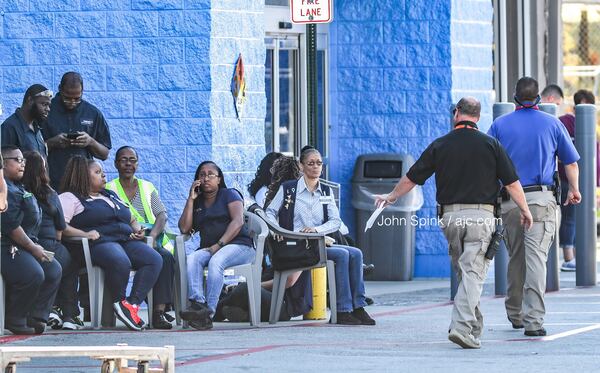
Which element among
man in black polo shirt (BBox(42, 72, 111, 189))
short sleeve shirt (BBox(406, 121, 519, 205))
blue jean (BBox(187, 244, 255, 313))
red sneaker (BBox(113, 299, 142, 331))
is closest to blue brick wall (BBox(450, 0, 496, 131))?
man in black polo shirt (BBox(42, 72, 111, 189))

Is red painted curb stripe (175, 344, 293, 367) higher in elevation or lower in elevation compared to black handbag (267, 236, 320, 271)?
lower

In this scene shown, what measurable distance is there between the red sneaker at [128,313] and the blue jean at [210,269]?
0.45 m

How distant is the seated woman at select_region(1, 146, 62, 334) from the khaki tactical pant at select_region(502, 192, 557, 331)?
3.52 m

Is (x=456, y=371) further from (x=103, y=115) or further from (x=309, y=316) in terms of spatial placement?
(x=103, y=115)

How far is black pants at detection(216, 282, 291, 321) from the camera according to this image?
1420 centimetres

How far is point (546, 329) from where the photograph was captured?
1297cm

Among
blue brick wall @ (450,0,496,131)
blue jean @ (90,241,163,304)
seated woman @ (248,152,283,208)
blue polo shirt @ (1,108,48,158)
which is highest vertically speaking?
blue brick wall @ (450,0,496,131)

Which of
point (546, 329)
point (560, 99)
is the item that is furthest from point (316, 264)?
point (560, 99)

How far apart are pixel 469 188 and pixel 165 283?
300 cm

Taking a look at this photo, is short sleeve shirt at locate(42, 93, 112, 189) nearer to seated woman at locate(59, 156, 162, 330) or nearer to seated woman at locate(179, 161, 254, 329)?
seated woman at locate(59, 156, 162, 330)

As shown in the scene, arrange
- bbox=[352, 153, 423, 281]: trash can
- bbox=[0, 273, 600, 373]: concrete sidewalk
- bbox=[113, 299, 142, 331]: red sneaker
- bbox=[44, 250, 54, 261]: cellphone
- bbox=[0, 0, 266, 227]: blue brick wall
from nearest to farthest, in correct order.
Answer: bbox=[0, 273, 600, 373]: concrete sidewalk
bbox=[44, 250, 54, 261]: cellphone
bbox=[113, 299, 142, 331]: red sneaker
bbox=[0, 0, 266, 227]: blue brick wall
bbox=[352, 153, 423, 281]: trash can

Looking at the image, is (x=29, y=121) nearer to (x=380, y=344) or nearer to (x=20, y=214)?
(x=20, y=214)

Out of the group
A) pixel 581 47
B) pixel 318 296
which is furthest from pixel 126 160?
pixel 581 47

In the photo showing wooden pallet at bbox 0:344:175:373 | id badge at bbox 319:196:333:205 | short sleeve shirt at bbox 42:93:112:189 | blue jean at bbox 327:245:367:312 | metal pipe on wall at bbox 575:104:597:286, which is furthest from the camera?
metal pipe on wall at bbox 575:104:597:286
